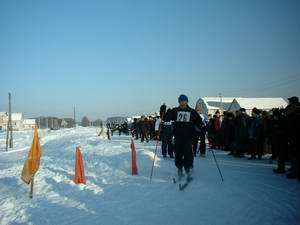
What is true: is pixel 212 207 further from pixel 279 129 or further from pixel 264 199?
pixel 279 129

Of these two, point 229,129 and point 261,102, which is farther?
point 261,102

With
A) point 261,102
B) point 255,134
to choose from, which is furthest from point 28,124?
point 255,134

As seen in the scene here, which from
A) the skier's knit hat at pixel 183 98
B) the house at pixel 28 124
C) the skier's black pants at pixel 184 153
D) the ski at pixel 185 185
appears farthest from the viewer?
the house at pixel 28 124

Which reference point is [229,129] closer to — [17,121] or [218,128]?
[218,128]

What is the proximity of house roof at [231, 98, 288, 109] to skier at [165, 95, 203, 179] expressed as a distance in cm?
5930

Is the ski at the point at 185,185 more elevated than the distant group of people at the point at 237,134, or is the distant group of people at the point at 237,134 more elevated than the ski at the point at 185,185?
the distant group of people at the point at 237,134

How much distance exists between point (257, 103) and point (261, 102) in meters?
1.53

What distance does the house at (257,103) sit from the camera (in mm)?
64562

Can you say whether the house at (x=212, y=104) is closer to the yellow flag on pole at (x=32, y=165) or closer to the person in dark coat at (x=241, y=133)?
the person in dark coat at (x=241, y=133)

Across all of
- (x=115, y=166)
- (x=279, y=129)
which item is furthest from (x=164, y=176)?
(x=279, y=129)

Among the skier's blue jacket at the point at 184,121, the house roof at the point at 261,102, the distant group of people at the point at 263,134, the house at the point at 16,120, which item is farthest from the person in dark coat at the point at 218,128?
the house at the point at 16,120

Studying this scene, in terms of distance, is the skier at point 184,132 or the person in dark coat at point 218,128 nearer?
the skier at point 184,132

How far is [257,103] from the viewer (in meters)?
66.6

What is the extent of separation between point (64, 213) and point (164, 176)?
11.6ft
